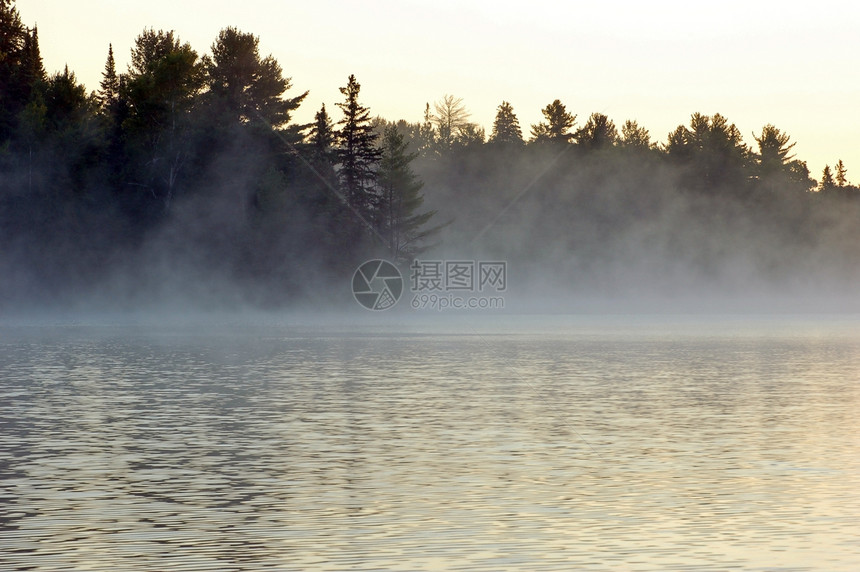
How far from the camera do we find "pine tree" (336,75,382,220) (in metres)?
111

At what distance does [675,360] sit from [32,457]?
29.3 metres

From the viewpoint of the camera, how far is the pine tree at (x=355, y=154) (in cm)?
11056

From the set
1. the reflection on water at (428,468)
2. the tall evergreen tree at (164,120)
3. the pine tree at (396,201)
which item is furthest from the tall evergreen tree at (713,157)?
the reflection on water at (428,468)

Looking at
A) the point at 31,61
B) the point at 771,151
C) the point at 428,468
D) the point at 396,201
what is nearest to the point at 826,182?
the point at 771,151

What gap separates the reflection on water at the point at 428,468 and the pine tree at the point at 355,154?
7230cm

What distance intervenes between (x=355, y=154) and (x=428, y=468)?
313ft

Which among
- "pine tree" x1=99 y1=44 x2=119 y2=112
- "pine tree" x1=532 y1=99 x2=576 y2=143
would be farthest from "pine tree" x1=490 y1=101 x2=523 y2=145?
"pine tree" x1=99 y1=44 x2=119 y2=112

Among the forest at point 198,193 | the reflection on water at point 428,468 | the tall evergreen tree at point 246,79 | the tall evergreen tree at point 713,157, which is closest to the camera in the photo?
the reflection on water at point 428,468

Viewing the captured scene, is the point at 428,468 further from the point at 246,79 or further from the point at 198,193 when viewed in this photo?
the point at 246,79

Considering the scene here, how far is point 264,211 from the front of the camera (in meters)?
104

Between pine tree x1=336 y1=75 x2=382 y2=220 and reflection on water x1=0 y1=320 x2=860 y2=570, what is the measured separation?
7230 cm

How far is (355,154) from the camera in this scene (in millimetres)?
112062

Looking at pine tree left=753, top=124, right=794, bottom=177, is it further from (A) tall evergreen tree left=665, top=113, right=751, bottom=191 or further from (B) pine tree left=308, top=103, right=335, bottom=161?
(B) pine tree left=308, top=103, right=335, bottom=161

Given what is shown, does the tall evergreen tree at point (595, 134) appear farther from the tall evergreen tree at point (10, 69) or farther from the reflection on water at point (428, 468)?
the reflection on water at point (428, 468)
